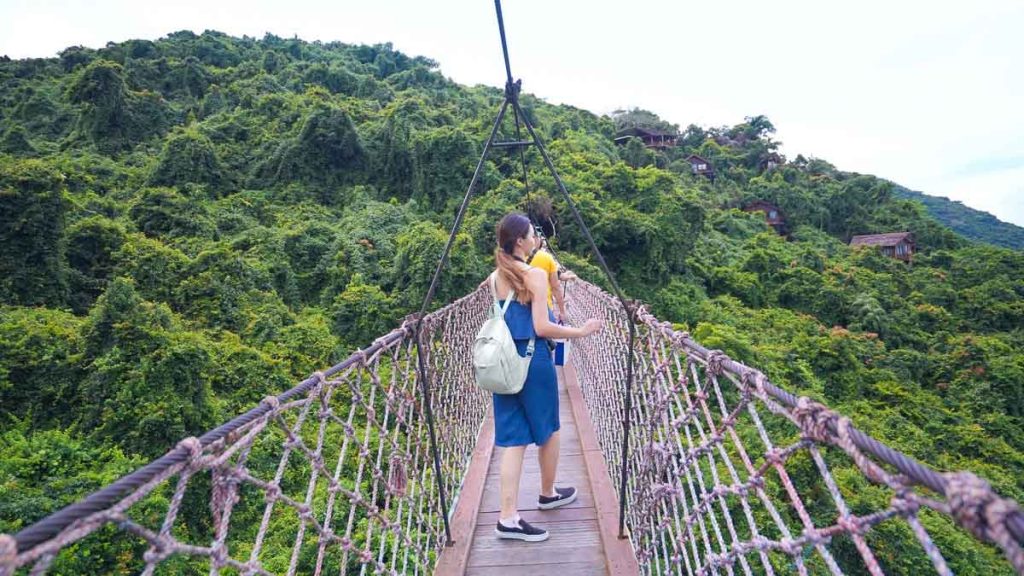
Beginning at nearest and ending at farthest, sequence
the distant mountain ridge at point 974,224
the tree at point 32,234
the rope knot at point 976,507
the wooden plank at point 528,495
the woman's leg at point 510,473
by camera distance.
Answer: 1. the rope knot at point 976,507
2. the woman's leg at point 510,473
3. the wooden plank at point 528,495
4. the tree at point 32,234
5. the distant mountain ridge at point 974,224

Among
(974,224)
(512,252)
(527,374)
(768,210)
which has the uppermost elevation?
(974,224)

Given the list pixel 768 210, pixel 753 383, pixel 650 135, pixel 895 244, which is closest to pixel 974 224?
pixel 895 244

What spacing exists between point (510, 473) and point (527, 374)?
332 millimetres

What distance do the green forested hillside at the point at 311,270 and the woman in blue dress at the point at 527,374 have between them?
11.8ft

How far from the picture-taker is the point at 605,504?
1.92m

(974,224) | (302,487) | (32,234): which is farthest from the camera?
(974,224)

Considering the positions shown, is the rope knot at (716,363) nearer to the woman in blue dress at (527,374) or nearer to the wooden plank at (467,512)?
the woman in blue dress at (527,374)

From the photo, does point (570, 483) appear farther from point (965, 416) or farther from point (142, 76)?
point (142, 76)

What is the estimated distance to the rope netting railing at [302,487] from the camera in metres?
0.62

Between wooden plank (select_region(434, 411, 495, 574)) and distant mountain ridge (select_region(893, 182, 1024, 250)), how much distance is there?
4085 centimetres

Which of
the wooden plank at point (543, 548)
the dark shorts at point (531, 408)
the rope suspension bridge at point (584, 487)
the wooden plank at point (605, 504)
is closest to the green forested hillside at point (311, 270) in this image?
the rope suspension bridge at point (584, 487)

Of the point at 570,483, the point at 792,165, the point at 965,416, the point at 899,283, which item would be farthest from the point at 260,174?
the point at 792,165

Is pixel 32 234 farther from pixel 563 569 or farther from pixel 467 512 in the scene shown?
pixel 563 569

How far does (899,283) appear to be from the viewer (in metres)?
18.4
